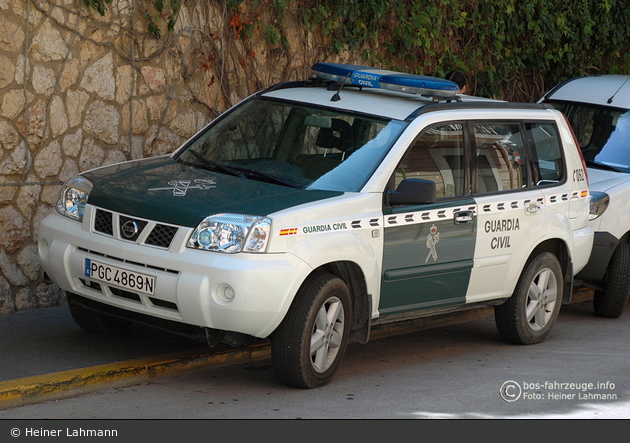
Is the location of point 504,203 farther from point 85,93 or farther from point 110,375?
point 85,93

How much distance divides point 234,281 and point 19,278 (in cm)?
303

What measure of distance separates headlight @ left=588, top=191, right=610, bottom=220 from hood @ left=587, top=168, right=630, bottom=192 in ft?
0.50

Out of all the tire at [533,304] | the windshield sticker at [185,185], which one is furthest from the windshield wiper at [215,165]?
the tire at [533,304]

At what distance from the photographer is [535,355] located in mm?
7152

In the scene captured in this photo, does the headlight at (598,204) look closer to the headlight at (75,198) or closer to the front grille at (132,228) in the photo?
the front grille at (132,228)

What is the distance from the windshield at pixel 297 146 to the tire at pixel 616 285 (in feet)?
10.9

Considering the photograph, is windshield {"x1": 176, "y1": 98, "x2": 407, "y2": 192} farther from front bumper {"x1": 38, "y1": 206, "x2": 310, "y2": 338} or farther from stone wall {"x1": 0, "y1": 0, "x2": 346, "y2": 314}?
stone wall {"x1": 0, "y1": 0, "x2": 346, "y2": 314}

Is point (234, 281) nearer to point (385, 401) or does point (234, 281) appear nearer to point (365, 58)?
point (385, 401)

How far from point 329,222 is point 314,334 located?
2.31 ft

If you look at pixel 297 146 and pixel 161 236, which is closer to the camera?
pixel 161 236

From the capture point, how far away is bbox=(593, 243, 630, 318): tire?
8.47 meters

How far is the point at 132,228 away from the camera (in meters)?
5.51

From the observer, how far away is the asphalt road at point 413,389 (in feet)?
17.5

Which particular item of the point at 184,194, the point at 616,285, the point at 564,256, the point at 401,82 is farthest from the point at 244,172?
the point at 616,285
